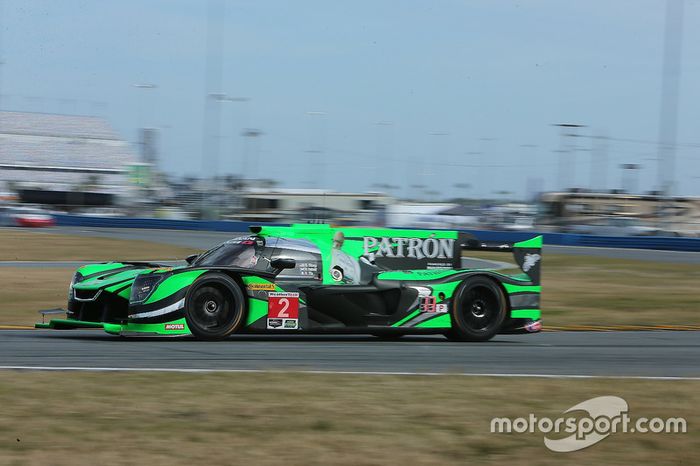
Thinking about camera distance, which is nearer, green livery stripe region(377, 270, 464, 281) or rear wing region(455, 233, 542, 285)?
green livery stripe region(377, 270, 464, 281)

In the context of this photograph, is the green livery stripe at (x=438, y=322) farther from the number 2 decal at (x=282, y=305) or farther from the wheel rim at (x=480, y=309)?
the number 2 decal at (x=282, y=305)

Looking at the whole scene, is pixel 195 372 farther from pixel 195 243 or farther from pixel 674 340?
pixel 195 243

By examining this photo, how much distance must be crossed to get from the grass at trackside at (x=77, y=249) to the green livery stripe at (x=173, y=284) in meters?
17.1

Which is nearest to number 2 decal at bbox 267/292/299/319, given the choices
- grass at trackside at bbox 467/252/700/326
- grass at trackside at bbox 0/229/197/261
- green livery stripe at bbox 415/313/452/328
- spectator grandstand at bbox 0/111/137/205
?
green livery stripe at bbox 415/313/452/328

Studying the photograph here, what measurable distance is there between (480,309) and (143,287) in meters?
4.09

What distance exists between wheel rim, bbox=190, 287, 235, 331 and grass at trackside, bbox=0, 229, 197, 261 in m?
17.0

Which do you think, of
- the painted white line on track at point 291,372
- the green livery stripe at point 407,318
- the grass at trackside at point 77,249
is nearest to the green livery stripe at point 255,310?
the green livery stripe at point 407,318

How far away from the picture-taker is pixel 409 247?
39.0 ft

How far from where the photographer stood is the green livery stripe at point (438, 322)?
36.8 feet

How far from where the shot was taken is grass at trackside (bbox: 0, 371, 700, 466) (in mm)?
5391

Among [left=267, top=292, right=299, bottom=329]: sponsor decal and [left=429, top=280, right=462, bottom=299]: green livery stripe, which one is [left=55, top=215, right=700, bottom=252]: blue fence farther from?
[left=267, top=292, right=299, bottom=329]: sponsor decal

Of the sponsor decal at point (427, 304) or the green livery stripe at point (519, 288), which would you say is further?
the green livery stripe at point (519, 288)

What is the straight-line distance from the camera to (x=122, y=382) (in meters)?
7.52

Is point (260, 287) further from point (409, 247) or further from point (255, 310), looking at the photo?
point (409, 247)
